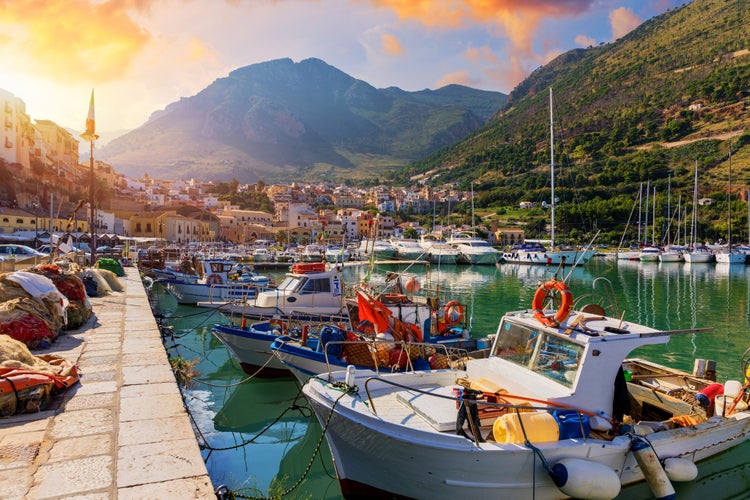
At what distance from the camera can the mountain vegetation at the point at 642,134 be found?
90.3 meters

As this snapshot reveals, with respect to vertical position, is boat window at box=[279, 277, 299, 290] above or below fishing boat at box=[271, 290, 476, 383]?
above

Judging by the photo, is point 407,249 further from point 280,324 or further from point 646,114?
point 646,114

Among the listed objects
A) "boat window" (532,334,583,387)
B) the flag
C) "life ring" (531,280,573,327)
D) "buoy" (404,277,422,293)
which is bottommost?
"boat window" (532,334,583,387)

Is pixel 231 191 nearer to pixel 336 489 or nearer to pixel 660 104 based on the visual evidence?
pixel 660 104

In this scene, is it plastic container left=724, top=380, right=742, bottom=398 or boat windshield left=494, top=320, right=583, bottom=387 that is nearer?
boat windshield left=494, top=320, right=583, bottom=387

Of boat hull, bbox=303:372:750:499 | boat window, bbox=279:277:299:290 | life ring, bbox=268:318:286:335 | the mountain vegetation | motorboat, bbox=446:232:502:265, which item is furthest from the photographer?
the mountain vegetation

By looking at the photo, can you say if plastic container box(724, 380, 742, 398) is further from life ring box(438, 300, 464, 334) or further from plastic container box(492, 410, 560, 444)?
life ring box(438, 300, 464, 334)

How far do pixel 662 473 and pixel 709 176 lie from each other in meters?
109

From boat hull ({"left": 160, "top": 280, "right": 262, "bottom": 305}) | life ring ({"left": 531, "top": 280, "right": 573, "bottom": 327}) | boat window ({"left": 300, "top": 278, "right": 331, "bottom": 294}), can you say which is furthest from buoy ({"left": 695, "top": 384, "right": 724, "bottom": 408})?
boat hull ({"left": 160, "top": 280, "right": 262, "bottom": 305})

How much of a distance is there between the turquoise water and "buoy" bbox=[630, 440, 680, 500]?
64 centimetres

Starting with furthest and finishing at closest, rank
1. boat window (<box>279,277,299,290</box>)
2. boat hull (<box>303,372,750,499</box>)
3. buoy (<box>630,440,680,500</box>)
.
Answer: boat window (<box>279,277,299,290</box>), buoy (<box>630,440,680,500</box>), boat hull (<box>303,372,750,499</box>)

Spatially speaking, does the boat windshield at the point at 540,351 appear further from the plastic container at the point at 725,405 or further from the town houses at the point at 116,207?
the town houses at the point at 116,207

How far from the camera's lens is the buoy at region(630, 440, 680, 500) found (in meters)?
6.15

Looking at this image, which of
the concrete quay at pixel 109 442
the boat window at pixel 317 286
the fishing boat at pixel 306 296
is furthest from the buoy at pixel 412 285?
the concrete quay at pixel 109 442
